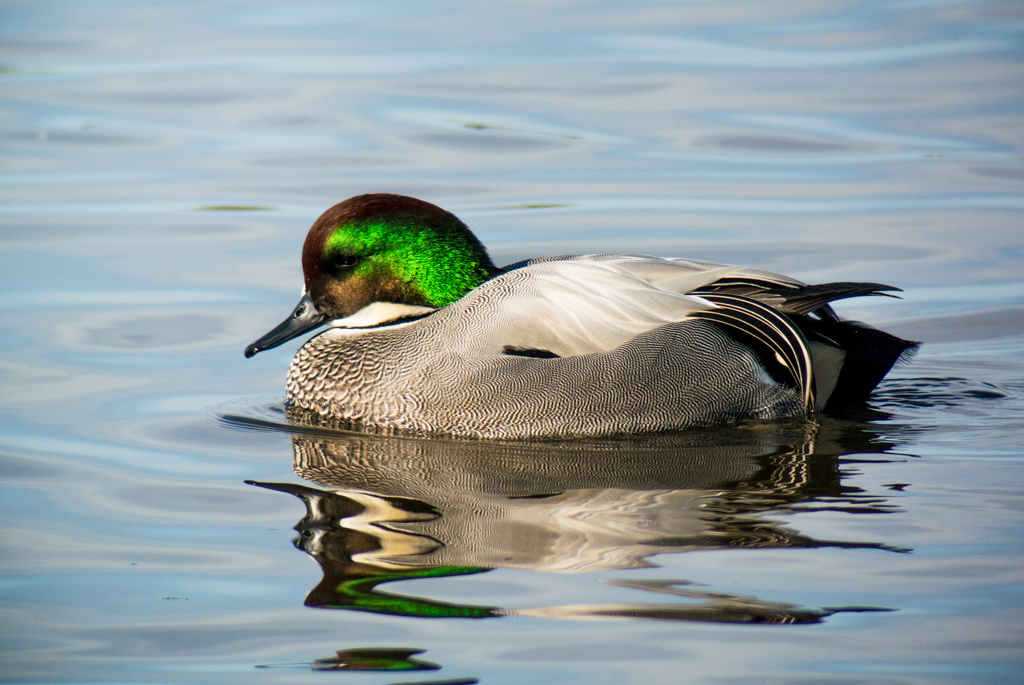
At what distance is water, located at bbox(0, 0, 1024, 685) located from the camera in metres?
4.13

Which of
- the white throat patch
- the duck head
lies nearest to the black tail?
the duck head

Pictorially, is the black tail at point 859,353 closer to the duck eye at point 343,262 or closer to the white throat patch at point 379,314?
the white throat patch at point 379,314

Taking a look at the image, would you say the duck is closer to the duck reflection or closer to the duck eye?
the duck eye

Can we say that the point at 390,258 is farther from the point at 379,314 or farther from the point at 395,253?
the point at 379,314

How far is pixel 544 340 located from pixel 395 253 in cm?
91

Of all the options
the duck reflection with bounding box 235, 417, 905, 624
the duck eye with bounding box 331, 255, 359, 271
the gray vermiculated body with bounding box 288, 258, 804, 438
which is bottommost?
the duck reflection with bounding box 235, 417, 905, 624

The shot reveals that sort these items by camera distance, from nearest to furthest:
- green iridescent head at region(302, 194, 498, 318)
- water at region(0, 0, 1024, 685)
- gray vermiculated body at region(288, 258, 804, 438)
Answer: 1. water at region(0, 0, 1024, 685)
2. gray vermiculated body at region(288, 258, 804, 438)
3. green iridescent head at region(302, 194, 498, 318)

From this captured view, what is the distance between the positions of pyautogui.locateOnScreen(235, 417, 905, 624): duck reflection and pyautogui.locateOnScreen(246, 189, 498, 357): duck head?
0.71 metres

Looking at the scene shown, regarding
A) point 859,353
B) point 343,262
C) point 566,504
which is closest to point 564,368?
point 566,504

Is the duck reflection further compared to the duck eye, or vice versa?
the duck eye

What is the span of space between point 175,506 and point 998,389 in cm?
389

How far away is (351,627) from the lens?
13.6ft

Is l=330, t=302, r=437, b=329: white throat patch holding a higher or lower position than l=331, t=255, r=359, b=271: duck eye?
lower

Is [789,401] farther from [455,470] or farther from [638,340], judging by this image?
[455,470]
